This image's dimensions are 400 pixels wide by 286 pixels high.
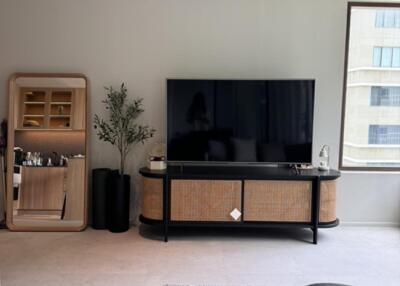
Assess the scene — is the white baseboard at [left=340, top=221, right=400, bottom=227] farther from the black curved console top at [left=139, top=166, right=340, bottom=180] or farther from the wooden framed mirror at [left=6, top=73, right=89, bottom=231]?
the wooden framed mirror at [left=6, top=73, right=89, bottom=231]

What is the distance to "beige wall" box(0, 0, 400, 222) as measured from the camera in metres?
4.01

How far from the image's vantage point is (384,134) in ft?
13.9

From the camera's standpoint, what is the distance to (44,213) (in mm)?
3955

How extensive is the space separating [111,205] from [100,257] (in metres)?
0.77

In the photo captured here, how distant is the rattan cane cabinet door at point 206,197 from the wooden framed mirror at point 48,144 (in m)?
1.17

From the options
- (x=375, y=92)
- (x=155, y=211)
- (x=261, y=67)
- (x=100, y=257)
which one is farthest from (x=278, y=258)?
(x=375, y=92)

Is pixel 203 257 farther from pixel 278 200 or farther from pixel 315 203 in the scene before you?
pixel 315 203

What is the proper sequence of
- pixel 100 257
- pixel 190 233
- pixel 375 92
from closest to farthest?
pixel 100 257 < pixel 190 233 < pixel 375 92

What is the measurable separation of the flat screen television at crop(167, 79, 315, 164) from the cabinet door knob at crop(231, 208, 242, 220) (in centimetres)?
55

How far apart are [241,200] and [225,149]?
585mm

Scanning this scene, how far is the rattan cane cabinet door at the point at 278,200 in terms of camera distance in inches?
140

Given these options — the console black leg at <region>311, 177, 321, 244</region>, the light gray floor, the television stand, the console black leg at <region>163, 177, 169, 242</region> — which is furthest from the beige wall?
the light gray floor

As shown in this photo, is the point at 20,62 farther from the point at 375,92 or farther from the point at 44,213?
the point at 375,92

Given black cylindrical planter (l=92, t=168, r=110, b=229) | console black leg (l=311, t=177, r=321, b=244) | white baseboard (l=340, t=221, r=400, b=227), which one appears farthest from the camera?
white baseboard (l=340, t=221, r=400, b=227)
